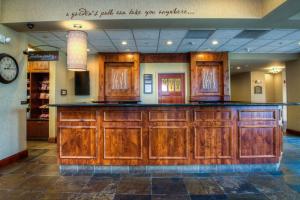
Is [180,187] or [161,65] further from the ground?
[161,65]

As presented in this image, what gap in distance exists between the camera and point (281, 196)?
2613 millimetres

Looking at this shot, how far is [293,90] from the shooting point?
7289mm

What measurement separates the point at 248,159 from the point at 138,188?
6.44ft

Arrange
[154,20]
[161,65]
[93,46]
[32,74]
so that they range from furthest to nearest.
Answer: [161,65] < [32,74] < [93,46] < [154,20]

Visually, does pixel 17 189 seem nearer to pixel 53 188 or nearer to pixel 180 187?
pixel 53 188

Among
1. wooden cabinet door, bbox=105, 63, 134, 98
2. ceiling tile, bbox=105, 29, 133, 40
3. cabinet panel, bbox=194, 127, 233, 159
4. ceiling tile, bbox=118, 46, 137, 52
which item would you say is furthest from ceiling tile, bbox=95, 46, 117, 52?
cabinet panel, bbox=194, 127, 233, 159

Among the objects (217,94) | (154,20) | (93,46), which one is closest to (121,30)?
(154,20)

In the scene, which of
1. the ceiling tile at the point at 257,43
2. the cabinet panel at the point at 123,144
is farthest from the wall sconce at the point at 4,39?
the ceiling tile at the point at 257,43

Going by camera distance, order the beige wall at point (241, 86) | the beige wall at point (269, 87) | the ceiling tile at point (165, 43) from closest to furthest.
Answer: the ceiling tile at point (165, 43) < the beige wall at point (241, 86) < the beige wall at point (269, 87)

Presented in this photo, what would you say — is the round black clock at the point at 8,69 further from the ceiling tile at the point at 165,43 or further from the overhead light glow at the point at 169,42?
the overhead light glow at the point at 169,42

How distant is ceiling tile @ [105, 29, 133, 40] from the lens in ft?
15.0

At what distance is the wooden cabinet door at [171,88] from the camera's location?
7102mm

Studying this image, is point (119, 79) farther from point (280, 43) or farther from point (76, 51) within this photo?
point (280, 43)

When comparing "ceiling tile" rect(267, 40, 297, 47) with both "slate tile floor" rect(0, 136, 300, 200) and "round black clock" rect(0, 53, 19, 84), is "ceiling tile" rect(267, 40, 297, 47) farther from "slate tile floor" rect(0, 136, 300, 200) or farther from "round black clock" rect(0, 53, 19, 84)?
"round black clock" rect(0, 53, 19, 84)
